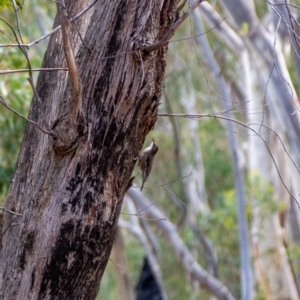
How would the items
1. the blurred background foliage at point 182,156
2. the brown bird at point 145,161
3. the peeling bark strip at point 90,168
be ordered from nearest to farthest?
the peeling bark strip at point 90,168 < the brown bird at point 145,161 < the blurred background foliage at point 182,156

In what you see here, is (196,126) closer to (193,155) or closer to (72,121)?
(193,155)

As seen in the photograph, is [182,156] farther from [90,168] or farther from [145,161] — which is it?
[90,168]

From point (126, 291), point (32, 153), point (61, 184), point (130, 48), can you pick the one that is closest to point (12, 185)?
point (32, 153)

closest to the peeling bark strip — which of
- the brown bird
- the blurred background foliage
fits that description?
the brown bird

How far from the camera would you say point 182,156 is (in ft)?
46.6

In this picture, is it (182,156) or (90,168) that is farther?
(182,156)

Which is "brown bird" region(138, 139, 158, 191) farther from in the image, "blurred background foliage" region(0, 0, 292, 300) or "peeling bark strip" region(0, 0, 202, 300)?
"blurred background foliage" region(0, 0, 292, 300)

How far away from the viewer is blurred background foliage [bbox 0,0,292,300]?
6.43m

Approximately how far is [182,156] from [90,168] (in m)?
12.0

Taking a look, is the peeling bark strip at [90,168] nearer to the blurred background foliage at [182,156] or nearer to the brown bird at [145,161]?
the brown bird at [145,161]

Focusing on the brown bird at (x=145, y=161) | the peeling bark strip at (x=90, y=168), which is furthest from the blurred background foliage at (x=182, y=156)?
the peeling bark strip at (x=90, y=168)

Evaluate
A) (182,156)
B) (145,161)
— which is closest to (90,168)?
(145,161)

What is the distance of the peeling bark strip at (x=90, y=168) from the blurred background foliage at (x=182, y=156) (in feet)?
12.0

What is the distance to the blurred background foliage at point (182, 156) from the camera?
6426 mm
